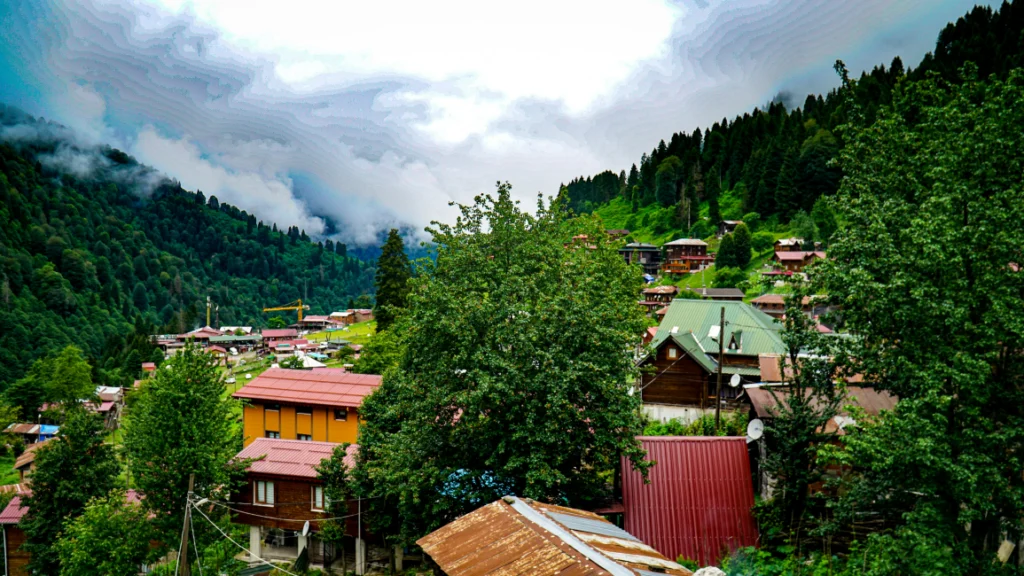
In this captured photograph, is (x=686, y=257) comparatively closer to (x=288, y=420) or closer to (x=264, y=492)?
(x=288, y=420)

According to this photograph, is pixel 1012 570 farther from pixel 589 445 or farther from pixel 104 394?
pixel 104 394

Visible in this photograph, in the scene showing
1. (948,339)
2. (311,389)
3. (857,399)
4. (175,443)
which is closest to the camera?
(948,339)

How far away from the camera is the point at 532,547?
1041cm

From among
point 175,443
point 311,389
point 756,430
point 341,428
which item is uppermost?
point 756,430

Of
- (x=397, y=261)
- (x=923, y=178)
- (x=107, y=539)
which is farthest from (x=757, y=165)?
(x=107, y=539)

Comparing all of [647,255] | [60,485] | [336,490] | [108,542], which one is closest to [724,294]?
[647,255]

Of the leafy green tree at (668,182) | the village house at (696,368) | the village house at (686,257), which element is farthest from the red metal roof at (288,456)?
the leafy green tree at (668,182)

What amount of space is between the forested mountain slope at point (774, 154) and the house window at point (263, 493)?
60.0 metres

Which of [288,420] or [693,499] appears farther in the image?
[288,420]

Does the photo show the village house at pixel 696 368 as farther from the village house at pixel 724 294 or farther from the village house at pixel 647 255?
the village house at pixel 647 255

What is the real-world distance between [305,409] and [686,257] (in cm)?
6100

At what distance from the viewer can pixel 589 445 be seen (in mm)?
18344

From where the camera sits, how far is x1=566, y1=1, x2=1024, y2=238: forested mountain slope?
79.6 meters

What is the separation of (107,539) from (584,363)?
19.6m
